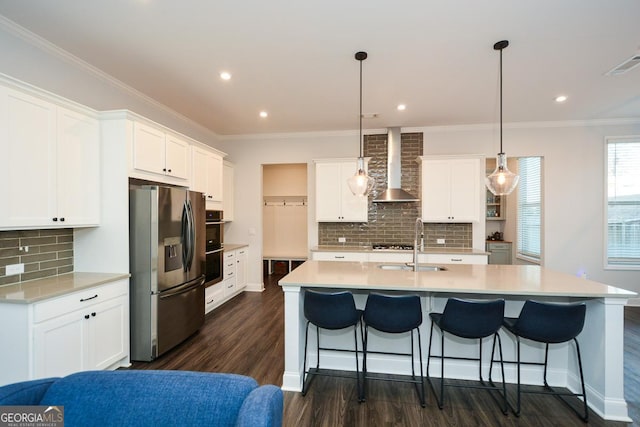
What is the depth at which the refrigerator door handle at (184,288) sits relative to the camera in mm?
2762

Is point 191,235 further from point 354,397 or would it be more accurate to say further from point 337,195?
point 337,195

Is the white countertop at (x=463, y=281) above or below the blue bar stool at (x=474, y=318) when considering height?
above

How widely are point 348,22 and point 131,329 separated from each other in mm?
3351

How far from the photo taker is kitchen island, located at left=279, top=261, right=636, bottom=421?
1952 millimetres

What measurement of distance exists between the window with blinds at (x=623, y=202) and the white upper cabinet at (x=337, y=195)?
12.6 ft

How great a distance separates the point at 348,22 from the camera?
2.17m

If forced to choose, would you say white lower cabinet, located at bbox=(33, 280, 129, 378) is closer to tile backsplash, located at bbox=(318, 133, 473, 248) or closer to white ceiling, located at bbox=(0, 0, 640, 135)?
white ceiling, located at bbox=(0, 0, 640, 135)

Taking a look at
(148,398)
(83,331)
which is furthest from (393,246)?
(148,398)

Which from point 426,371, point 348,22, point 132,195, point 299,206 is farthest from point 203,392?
point 299,206

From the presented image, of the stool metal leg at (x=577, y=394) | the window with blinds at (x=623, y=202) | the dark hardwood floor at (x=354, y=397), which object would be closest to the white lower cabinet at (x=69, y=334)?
the dark hardwood floor at (x=354, y=397)

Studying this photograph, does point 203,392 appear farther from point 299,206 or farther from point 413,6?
point 299,206

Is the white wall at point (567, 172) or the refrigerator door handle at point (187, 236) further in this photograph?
the white wall at point (567, 172)

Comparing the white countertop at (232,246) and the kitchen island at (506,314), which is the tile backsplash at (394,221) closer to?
the white countertop at (232,246)

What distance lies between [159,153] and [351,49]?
7.33 feet
